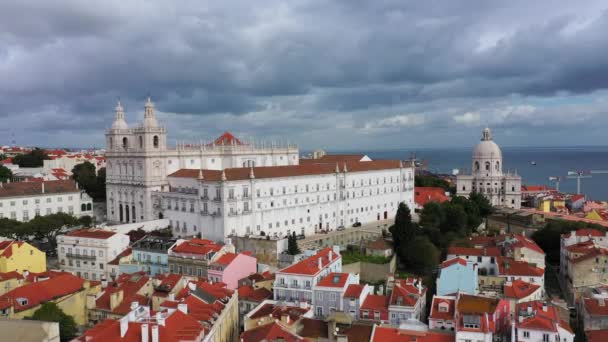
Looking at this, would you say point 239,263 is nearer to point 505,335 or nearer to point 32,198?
point 505,335

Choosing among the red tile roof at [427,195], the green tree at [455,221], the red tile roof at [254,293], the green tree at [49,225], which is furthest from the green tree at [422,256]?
the green tree at [49,225]

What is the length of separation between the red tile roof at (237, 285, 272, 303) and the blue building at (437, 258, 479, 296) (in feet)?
34.0

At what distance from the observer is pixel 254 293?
32438 mm

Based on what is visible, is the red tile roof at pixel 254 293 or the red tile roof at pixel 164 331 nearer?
the red tile roof at pixel 164 331

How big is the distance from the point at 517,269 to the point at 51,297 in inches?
1104

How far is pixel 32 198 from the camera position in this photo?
2266 inches

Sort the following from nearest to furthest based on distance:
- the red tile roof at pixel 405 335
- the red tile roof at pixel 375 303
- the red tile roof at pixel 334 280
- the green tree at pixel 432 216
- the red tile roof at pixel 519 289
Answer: the red tile roof at pixel 405 335, the red tile roof at pixel 375 303, the red tile roof at pixel 334 280, the red tile roof at pixel 519 289, the green tree at pixel 432 216

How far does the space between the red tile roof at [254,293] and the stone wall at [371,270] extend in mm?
8986

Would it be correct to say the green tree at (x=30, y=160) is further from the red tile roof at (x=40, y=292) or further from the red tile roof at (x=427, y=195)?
the red tile roof at (x=40, y=292)

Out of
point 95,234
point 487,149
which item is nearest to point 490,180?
point 487,149

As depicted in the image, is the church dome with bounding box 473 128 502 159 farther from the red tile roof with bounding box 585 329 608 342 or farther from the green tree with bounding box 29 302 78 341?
the green tree with bounding box 29 302 78 341

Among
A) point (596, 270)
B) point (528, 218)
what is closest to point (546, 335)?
point (596, 270)

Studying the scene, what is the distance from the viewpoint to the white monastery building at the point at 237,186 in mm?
47906

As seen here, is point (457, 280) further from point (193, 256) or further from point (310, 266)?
point (193, 256)
